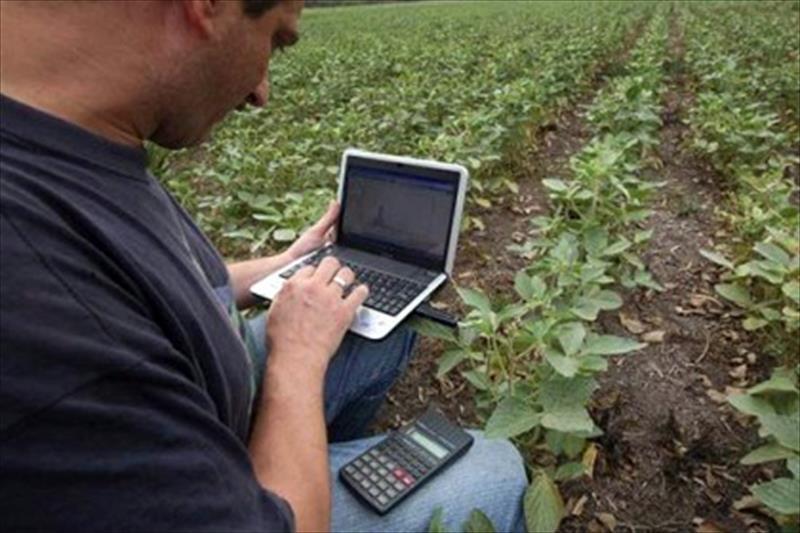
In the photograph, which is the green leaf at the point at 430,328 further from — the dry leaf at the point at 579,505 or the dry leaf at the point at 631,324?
the dry leaf at the point at 631,324

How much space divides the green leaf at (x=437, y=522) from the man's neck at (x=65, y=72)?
0.78 m

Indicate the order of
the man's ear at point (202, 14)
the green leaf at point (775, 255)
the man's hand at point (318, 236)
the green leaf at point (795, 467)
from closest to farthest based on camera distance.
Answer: the man's ear at point (202, 14) → the green leaf at point (795, 467) → the man's hand at point (318, 236) → the green leaf at point (775, 255)

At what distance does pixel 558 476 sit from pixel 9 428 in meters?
1.08

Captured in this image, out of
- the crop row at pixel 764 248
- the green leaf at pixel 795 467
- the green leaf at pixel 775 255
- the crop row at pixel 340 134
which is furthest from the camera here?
the crop row at pixel 340 134

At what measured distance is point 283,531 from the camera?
77 cm

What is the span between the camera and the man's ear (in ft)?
2.44

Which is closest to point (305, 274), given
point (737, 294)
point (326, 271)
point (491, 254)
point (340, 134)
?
point (326, 271)

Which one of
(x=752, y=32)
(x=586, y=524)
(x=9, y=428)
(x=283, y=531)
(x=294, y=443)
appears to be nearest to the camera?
(x=9, y=428)

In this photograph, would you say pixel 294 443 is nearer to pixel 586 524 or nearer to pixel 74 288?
pixel 74 288

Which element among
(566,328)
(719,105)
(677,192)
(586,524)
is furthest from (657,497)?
(719,105)

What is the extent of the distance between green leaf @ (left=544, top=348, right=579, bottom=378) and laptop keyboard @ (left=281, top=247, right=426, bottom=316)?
0.33 metres

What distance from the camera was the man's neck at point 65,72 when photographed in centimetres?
70

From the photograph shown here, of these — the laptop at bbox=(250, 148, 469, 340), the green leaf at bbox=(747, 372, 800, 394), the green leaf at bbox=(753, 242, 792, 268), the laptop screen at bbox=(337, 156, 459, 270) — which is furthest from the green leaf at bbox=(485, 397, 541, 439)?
the green leaf at bbox=(753, 242, 792, 268)

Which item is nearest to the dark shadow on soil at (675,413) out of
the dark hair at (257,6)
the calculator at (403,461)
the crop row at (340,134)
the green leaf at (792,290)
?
the green leaf at (792,290)
